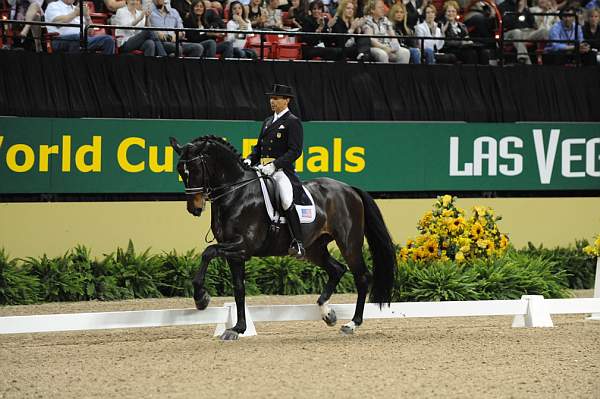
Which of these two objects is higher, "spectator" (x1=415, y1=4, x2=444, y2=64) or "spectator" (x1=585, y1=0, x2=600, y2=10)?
"spectator" (x1=585, y1=0, x2=600, y2=10)

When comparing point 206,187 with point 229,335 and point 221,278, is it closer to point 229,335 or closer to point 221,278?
point 229,335

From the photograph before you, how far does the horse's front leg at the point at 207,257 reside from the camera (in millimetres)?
9766

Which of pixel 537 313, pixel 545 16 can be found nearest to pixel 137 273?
pixel 537 313

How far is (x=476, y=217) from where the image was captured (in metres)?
13.9

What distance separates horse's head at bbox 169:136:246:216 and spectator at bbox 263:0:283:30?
6227 millimetres

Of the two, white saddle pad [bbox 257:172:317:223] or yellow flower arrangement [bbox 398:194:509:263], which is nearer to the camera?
white saddle pad [bbox 257:172:317:223]

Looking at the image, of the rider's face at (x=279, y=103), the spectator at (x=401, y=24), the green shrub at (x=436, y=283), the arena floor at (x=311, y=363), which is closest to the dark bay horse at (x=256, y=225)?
the arena floor at (x=311, y=363)

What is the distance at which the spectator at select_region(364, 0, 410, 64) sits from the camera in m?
16.3

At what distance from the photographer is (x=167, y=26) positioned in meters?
15.3

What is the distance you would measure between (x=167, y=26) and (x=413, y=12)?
4039 millimetres

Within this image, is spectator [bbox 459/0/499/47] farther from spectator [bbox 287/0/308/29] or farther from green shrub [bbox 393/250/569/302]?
green shrub [bbox 393/250/569/302]

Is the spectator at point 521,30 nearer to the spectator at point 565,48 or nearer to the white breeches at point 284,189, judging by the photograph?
the spectator at point 565,48

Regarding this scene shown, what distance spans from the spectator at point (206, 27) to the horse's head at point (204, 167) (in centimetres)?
530

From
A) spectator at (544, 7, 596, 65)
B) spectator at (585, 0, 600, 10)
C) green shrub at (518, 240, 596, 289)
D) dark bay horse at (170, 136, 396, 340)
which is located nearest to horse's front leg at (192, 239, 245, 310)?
dark bay horse at (170, 136, 396, 340)
